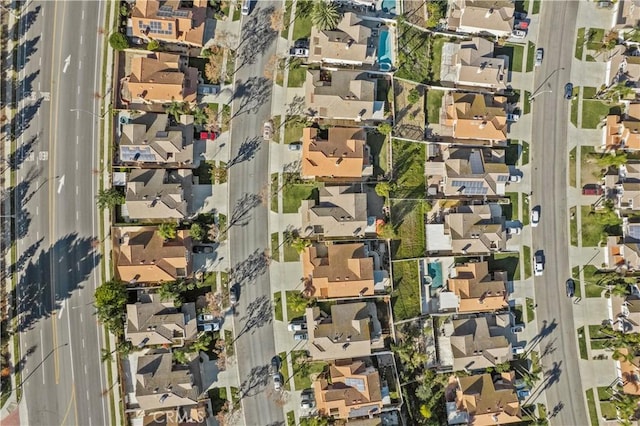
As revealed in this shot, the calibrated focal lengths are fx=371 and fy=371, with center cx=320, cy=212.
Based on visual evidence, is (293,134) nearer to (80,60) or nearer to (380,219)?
(380,219)

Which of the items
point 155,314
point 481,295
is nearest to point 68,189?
point 155,314

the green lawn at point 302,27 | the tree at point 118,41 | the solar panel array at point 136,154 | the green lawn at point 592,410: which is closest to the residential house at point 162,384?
the solar panel array at point 136,154

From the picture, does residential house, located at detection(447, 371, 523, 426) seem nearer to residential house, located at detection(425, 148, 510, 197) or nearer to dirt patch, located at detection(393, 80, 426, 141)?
residential house, located at detection(425, 148, 510, 197)

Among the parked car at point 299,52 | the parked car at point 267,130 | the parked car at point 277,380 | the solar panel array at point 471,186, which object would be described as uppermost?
the parked car at point 299,52

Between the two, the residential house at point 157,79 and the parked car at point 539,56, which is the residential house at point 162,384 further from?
the parked car at point 539,56

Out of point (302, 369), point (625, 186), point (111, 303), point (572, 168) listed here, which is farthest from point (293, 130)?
point (625, 186)

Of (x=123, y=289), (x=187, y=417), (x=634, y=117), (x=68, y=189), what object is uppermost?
(x=634, y=117)

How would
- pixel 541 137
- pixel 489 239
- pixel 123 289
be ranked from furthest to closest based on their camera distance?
pixel 541 137, pixel 489 239, pixel 123 289
